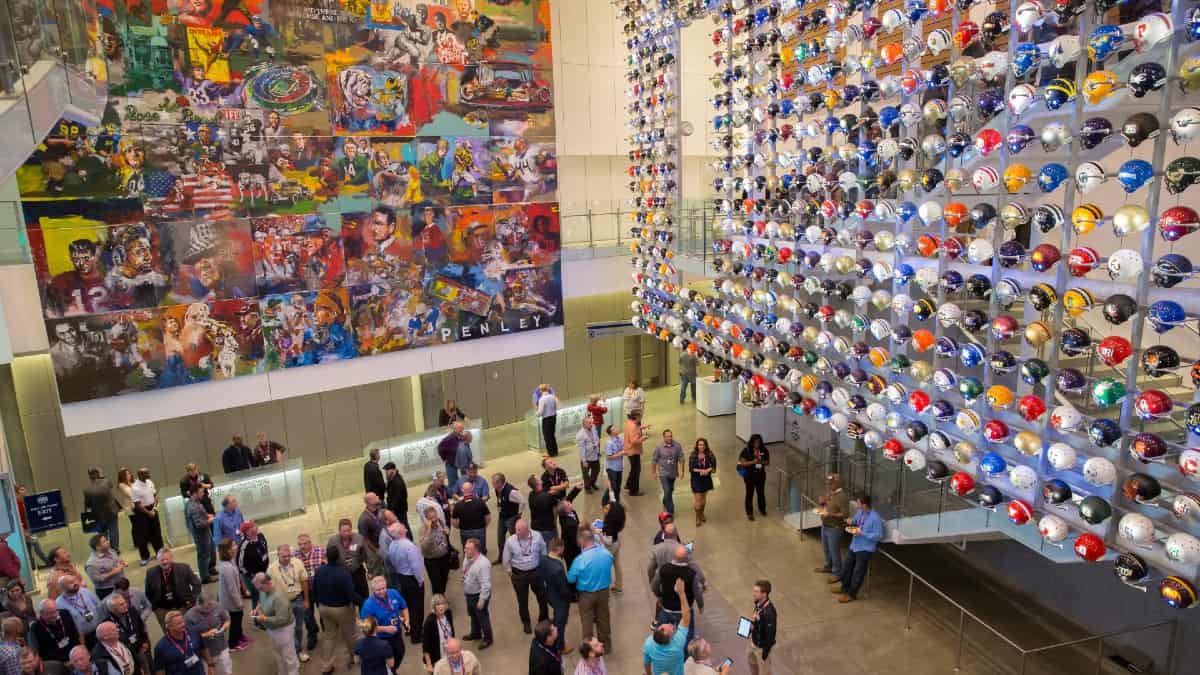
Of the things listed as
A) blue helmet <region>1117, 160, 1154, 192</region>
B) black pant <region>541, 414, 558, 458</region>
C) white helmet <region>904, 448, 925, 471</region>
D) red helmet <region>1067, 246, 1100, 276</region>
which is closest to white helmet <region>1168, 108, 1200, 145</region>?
blue helmet <region>1117, 160, 1154, 192</region>

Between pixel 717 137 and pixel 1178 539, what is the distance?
25.3ft

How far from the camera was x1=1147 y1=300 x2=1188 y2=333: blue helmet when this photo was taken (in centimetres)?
487

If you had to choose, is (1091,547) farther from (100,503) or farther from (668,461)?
(100,503)

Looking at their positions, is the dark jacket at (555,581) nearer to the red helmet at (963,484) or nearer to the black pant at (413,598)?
the black pant at (413,598)

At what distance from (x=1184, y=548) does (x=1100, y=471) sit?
0.71 m

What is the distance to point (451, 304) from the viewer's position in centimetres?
1502

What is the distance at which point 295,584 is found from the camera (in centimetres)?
812

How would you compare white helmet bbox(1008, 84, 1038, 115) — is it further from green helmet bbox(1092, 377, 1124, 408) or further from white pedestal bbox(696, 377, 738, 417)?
white pedestal bbox(696, 377, 738, 417)

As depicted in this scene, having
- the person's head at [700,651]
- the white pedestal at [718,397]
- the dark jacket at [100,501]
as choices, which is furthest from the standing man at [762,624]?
the white pedestal at [718,397]

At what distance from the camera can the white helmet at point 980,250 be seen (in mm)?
6281

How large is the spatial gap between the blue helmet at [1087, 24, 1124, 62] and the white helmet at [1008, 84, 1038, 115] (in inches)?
19.7

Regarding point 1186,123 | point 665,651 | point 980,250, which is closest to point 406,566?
point 665,651

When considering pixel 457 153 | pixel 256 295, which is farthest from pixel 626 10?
pixel 256 295

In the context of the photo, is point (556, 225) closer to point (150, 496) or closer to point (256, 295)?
point (256, 295)
